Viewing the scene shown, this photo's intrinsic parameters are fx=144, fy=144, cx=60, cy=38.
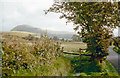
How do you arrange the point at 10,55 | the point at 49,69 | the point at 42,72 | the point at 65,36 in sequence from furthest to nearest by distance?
the point at 65,36 < the point at 49,69 < the point at 42,72 < the point at 10,55

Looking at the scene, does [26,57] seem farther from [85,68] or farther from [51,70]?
[85,68]

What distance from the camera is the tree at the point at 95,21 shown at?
8.60 meters

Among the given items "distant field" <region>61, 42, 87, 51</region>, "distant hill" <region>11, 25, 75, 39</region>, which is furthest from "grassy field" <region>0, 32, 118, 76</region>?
"distant hill" <region>11, 25, 75, 39</region>

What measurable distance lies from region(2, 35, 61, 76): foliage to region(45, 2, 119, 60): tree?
2.94 meters

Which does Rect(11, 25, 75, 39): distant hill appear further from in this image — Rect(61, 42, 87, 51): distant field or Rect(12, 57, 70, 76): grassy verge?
Rect(12, 57, 70, 76): grassy verge

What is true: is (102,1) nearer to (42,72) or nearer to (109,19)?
(109,19)

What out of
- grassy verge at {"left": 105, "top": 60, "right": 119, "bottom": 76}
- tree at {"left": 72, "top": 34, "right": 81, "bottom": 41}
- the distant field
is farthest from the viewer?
grassy verge at {"left": 105, "top": 60, "right": 119, "bottom": 76}

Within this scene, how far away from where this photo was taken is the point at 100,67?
364 inches

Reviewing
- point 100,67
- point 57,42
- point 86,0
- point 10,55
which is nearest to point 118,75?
point 100,67

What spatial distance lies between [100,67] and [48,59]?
3.98 m

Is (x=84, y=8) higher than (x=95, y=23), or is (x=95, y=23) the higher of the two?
(x=84, y=8)

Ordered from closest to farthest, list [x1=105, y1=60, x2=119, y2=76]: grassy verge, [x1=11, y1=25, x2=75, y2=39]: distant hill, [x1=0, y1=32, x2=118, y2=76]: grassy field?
[x1=0, y1=32, x2=118, y2=76]: grassy field, [x1=11, y1=25, x2=75, y2=39]: distant hill, [x1=105, y1=60, x2=119, y2=76]: grassy verge

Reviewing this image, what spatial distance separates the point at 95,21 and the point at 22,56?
17.7 feet

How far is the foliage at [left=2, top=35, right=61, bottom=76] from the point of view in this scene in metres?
4.65
